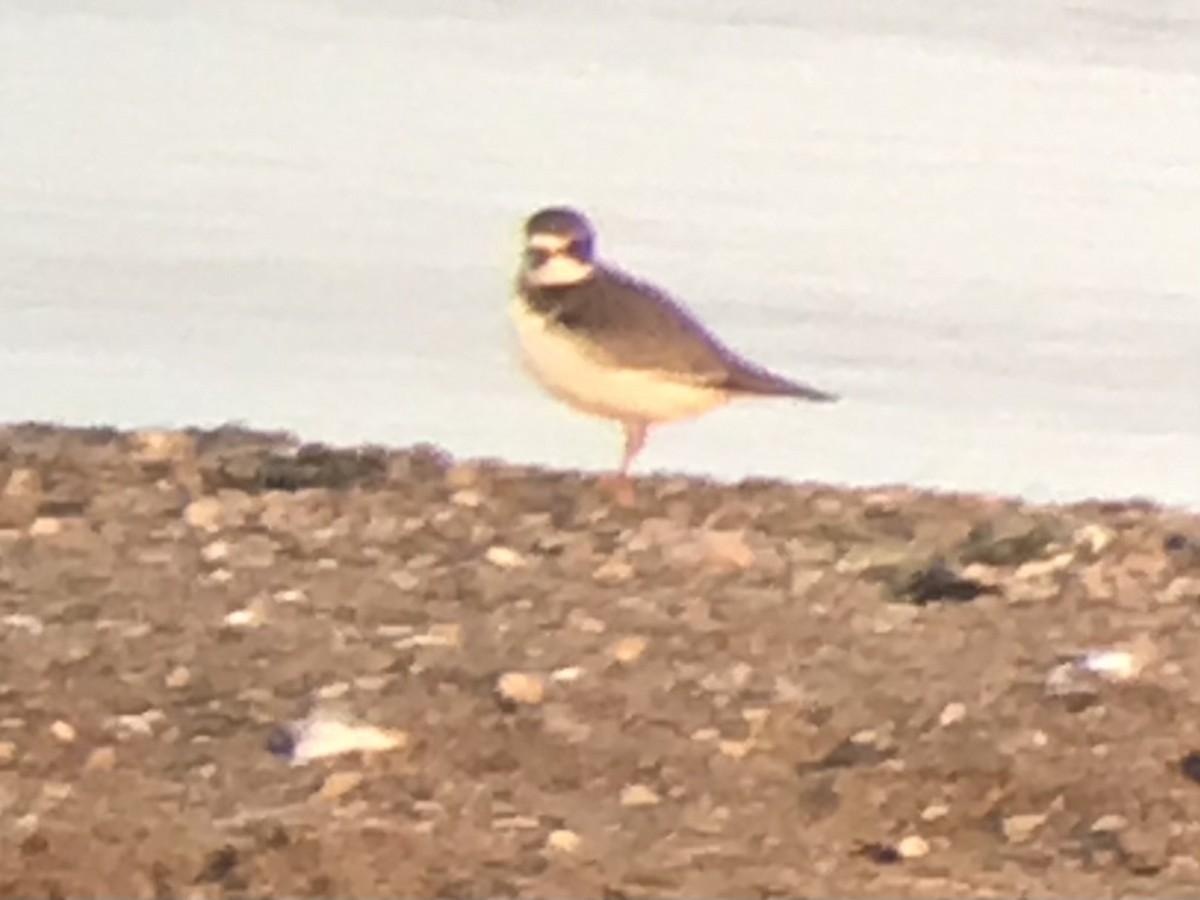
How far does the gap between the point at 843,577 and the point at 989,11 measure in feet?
3.29

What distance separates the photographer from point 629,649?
148 centimetres

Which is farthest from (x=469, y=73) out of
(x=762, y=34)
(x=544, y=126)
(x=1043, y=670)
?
(x=1043, y=670)

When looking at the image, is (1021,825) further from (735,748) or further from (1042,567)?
(1042,567)

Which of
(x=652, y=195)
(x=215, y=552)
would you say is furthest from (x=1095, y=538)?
(x=652, y=195)

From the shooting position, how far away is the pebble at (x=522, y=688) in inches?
54.7

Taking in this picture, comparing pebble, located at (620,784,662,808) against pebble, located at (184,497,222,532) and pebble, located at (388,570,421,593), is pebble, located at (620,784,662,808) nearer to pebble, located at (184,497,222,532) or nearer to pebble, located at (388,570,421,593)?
pebble, located at (388,570,421,593)

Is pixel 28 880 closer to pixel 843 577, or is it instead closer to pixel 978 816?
pixel 978 816

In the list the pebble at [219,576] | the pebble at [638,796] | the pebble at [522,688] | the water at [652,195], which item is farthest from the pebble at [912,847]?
the water at [652,195]

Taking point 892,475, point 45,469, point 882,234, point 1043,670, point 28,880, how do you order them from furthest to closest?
point 882,234 → point 892,475 → point 45,469 → point 1043,670 → point 28,880

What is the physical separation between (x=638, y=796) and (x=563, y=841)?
0.25 feet

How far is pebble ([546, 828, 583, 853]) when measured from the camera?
120cm

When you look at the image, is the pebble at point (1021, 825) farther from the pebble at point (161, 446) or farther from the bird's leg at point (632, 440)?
the pebble at point (161, 446)

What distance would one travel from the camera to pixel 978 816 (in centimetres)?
127

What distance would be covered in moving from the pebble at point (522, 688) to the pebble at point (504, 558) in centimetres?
21
